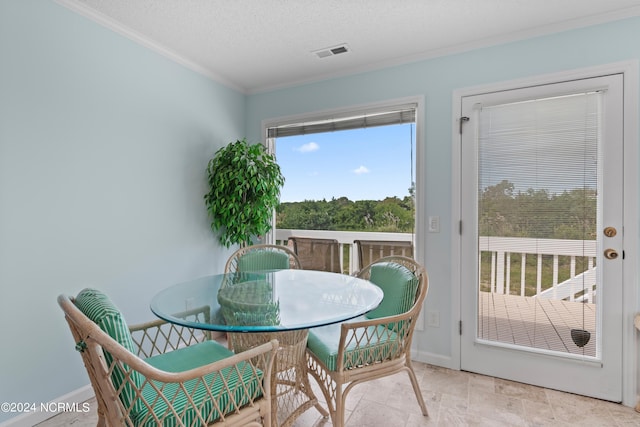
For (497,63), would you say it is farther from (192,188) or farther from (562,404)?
(192,188)

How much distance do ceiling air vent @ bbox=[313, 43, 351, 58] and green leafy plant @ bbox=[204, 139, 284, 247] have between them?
99 cm

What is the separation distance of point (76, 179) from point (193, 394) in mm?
1774

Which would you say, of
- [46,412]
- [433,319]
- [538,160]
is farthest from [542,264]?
[46,412]

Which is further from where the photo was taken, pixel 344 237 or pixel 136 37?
pixel 344 237

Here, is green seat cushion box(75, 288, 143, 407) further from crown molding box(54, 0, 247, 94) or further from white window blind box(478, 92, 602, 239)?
white window blind box(478, 92, 602, 239)

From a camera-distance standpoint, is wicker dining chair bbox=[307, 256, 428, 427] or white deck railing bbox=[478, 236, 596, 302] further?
white deck railing bbox=[478, 236, 596, 302]

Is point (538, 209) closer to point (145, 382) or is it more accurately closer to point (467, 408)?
point (467, 408)

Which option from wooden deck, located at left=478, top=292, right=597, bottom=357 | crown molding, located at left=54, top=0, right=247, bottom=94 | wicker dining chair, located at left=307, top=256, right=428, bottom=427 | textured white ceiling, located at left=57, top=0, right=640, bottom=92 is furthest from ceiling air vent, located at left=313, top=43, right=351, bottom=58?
wooden deck, located at left=478, top=292, right=597, bottom=357

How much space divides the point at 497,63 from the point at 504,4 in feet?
1.57

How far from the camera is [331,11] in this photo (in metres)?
2.22

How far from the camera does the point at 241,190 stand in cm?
300

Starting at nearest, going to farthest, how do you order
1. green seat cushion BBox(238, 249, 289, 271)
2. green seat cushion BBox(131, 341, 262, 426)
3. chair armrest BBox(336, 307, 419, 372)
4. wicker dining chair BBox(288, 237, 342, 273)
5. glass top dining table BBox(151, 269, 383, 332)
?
green seat cushion BBox(131, 341, 262, 426), glass top dining table BBox(151, 269, 383, 332), chair armrest BBox(336, 307, 419, 372), green seat cushion BBox(238, 249, 289, 271), wicker dining chair BBox(288, 237, 342, 273)

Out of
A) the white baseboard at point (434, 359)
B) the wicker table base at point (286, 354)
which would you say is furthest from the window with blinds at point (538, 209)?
the wicker table base at point (286, 354)

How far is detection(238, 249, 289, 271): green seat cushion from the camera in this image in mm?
2816
